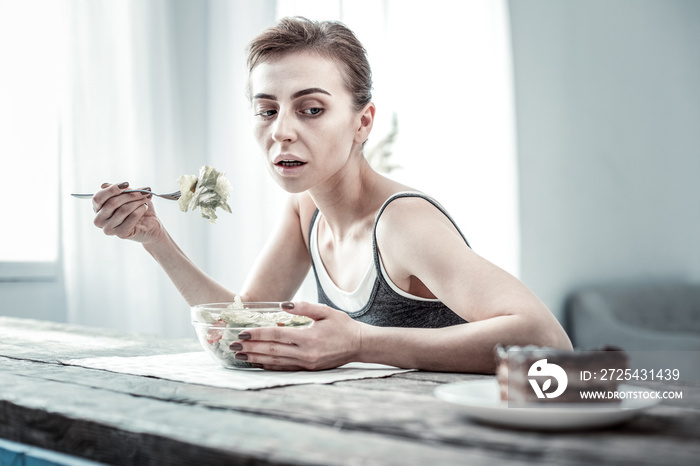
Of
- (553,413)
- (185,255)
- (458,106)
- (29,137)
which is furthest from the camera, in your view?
(458,106)

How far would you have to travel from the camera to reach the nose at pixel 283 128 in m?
1.33

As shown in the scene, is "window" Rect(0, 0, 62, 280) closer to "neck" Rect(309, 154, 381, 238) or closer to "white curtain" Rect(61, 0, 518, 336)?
"white curtain" Rect(61, 0, 518, 336)

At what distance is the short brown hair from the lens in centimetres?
143

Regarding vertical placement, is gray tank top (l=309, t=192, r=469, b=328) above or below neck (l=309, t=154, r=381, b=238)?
below

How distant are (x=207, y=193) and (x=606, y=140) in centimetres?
396

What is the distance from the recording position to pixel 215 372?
1043 mm

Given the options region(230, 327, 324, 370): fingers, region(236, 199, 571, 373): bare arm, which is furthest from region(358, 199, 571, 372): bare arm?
region(230, 327, 324, 370): fingers

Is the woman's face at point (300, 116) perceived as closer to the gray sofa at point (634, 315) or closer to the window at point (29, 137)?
the window at point (29, 137)

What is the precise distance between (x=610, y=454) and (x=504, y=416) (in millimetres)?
104

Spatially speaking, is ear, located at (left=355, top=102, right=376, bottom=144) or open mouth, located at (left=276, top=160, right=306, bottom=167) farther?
ear, located at (left=355, top=102, right=376, bottom=144)

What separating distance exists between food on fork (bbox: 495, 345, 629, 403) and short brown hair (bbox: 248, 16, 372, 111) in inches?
37.0

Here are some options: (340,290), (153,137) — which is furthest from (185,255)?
(153,137)

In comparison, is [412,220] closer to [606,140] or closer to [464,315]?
[464,315]

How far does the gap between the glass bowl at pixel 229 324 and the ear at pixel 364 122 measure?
0.59m
